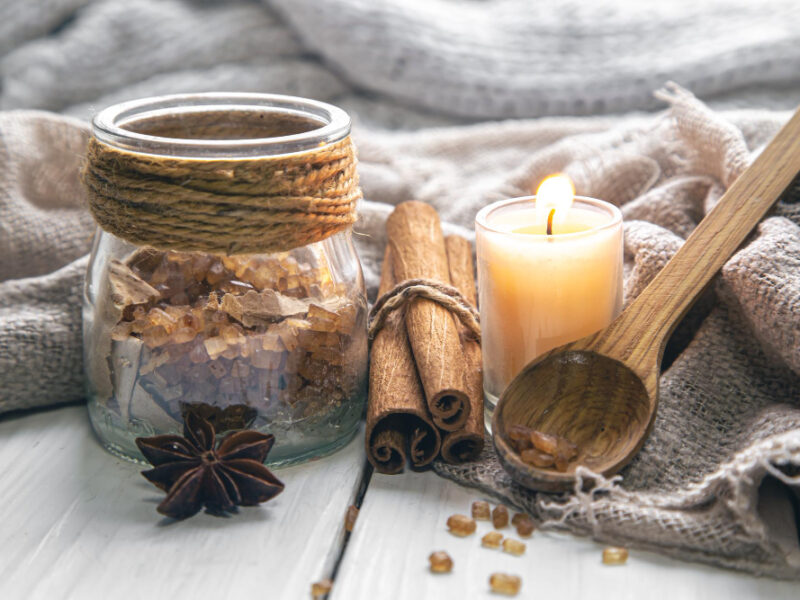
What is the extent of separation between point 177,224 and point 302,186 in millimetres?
109

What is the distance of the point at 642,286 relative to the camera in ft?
3.01

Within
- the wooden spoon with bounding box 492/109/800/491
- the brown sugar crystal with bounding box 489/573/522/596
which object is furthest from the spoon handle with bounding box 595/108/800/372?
the brown sugar crystal with bounding box 489/573/522/596

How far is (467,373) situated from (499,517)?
0.15m

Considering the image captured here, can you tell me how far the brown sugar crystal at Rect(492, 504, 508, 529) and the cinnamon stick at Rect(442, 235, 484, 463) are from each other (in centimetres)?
7

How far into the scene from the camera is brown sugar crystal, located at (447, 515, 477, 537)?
2.37 ft

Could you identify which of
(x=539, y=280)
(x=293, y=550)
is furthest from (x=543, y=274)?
(x=293, y=550)

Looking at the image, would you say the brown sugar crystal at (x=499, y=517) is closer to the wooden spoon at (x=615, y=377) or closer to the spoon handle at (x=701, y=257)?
the wooden spoon at (x=615, y=377)

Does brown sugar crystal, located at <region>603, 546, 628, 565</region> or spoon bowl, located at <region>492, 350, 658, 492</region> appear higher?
spoon bowl, located at <region>492, 350, 658, 492</region>

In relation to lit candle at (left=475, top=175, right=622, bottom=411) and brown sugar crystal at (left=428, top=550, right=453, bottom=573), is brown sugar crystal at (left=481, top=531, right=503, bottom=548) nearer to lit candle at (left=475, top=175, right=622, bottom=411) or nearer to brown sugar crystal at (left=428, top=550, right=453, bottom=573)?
brown sugar crystal at (left=428, top=550, right=453, bottom=573)

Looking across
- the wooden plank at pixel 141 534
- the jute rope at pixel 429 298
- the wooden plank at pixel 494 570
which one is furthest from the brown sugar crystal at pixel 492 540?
the jute rope at pixel 429 298

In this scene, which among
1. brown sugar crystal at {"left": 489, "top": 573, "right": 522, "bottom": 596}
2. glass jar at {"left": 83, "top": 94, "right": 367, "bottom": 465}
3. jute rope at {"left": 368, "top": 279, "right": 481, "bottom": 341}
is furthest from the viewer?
jute rope at {"left": 368, "top": 279, "right": 481, "bottom": 341}

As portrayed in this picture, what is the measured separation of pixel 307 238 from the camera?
772 mm

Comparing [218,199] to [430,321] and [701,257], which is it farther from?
[701,257]

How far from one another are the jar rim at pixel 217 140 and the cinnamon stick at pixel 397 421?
0.22 metres
